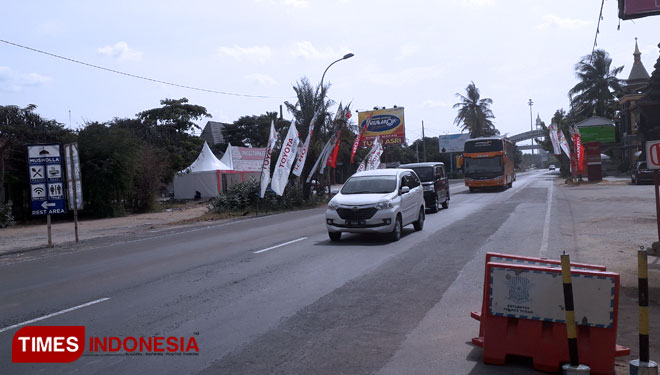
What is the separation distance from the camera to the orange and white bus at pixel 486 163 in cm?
3728

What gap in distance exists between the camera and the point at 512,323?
5305 millimetres

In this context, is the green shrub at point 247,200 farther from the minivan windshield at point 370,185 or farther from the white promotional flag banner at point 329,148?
the minivan windshield at point 370,185

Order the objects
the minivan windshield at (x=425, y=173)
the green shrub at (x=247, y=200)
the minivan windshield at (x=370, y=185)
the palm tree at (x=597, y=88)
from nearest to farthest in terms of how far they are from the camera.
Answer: the minivan windshield at (x=370, y=185)
the minivan windshield at (x=425, y=173)
the green shrub at (x=247, y=200)
the palm tree at (x=597, y=88)

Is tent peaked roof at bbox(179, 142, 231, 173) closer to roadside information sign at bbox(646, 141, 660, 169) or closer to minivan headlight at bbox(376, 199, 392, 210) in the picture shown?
minivan headlight at bbox(376, 199, 392, 210)

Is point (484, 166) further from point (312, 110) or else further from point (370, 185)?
point (370, 185)

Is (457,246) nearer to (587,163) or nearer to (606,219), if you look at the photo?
(606,219)

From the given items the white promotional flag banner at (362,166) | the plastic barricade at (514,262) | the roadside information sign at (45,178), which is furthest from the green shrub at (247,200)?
the plastic barricade at (514,262)

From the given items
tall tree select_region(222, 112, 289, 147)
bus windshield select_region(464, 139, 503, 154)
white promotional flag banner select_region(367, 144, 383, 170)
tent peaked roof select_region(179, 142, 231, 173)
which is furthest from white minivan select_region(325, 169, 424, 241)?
tall tree select_region(222, 112, 289, 147)

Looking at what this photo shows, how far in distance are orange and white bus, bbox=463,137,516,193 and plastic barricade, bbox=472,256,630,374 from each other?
32898mm

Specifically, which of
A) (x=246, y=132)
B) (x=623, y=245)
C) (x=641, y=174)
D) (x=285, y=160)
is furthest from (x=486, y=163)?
(x=246, y=132)

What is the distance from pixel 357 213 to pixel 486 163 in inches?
1041

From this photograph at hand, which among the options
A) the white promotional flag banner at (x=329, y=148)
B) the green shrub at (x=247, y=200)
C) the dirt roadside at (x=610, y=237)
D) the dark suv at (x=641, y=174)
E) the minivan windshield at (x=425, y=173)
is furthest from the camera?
the dark suv at (x=641, y=174)

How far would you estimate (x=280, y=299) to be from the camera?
25.8ft

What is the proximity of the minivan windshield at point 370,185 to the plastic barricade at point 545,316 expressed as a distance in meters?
8.97
